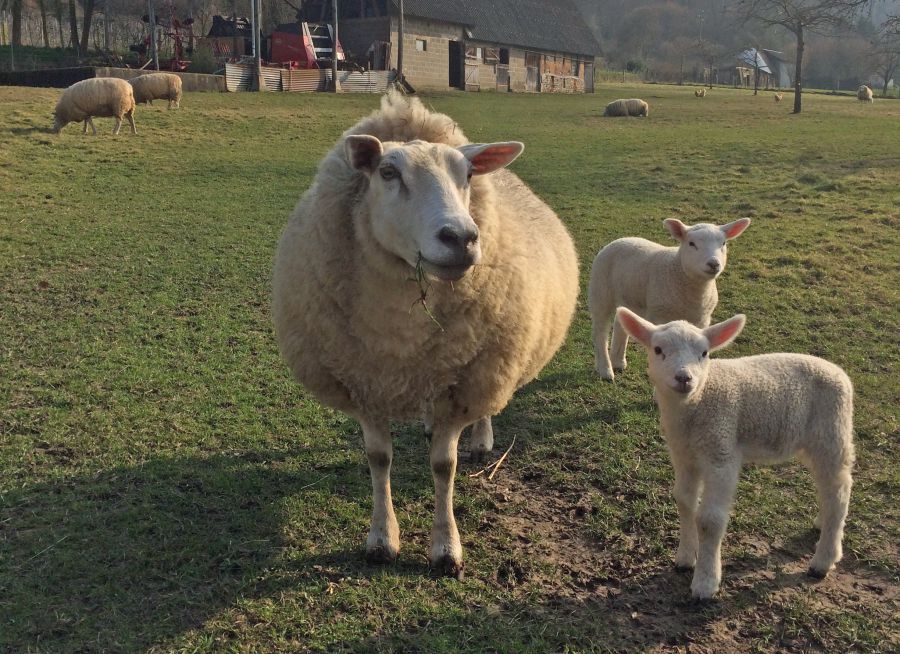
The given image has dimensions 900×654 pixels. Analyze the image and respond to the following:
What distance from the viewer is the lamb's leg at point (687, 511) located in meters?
2.86

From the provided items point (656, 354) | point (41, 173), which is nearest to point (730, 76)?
point (41, 173)

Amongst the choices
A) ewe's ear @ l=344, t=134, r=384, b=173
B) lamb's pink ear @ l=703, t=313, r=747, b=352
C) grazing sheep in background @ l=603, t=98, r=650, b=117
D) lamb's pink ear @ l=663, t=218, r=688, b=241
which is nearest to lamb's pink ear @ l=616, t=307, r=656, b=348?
lamb's pink ear @ l=703, t=313, r=747, b=352

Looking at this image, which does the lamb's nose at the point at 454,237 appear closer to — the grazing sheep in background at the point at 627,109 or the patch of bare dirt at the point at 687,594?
the patch of bare dirt at the point at 687,594

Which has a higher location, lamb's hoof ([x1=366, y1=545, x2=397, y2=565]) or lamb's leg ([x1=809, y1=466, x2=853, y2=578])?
lamb's leg ([x1=809, y1=466, x2=853, y2=578])

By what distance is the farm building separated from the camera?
32531mm

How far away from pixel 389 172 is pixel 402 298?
507mm

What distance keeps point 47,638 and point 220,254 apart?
223 inches

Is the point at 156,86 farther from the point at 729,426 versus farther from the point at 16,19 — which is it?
the point at 729,426

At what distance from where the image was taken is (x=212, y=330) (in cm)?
561

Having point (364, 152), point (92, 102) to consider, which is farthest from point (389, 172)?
point (92, 102)

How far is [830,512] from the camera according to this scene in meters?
2.86

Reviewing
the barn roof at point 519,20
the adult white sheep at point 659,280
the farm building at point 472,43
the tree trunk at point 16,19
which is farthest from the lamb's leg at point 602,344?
the tree trunk at point 16,19

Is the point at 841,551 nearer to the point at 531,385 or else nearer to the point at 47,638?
the point at 531,385

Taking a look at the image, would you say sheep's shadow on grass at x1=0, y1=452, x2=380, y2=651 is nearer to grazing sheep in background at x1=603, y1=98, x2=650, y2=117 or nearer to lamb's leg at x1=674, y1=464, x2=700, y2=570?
lamb's leg at x1=674, y1=464, x2=700, y2=570
